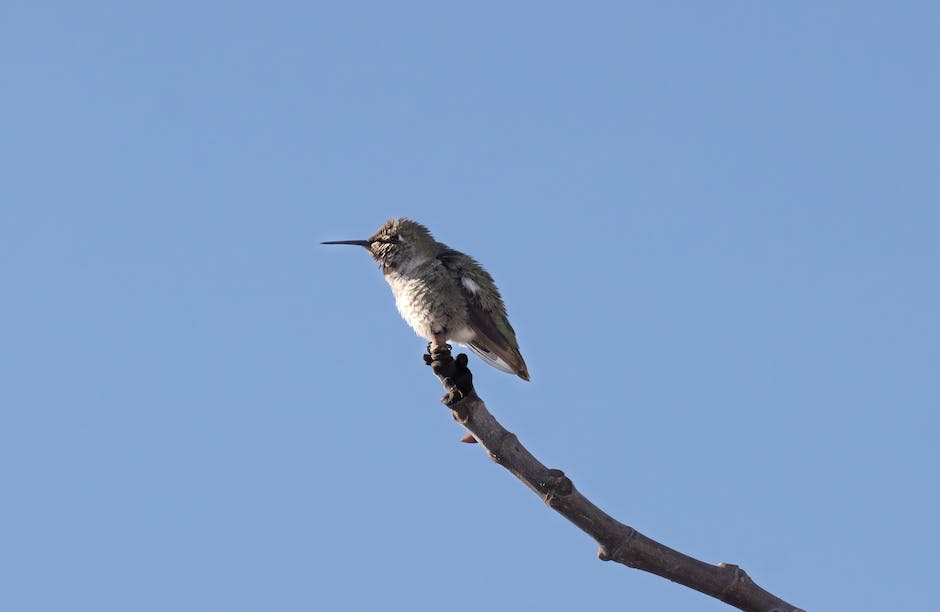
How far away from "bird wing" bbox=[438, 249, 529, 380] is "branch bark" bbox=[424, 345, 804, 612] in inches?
137

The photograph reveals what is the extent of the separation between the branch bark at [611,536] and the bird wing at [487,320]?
3472mm

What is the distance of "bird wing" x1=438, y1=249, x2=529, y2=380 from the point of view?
33.1 ft

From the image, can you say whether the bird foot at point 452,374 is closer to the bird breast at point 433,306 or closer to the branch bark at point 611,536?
the branch bark at point 611,536

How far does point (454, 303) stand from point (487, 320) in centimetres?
37

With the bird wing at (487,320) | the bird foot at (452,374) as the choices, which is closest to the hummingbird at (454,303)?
the bird wing at (487,320)

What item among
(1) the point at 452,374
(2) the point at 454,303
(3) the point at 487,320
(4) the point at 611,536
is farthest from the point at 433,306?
(4) the point at 611,536

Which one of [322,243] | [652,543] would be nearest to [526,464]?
[652,543]

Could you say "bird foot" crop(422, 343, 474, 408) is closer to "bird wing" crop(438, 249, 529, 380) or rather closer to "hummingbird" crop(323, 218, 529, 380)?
"hummingbird" crop(323, 218, 529, 380)

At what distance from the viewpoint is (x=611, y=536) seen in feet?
18.6

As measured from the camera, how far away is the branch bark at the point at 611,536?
5.40 metres

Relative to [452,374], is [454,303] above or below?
above

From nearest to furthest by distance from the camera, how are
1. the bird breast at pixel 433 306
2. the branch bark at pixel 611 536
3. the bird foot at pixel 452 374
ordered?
the branch bark at pixel 611 536 → the bird foot at pixel 452 374 → the bird breast at pixel 433 306

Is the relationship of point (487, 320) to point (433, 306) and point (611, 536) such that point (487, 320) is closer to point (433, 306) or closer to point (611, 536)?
point (433, 306)

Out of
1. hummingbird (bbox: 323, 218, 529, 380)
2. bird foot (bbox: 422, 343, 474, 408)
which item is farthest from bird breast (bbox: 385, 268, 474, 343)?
bird foot (bbox: 422, 343, 474, 408)
